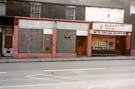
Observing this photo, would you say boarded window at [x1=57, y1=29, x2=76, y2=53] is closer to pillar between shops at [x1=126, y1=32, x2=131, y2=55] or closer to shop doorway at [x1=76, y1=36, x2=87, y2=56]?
shop doorway at [x1=76, y1=36, x2=87, y2=56]

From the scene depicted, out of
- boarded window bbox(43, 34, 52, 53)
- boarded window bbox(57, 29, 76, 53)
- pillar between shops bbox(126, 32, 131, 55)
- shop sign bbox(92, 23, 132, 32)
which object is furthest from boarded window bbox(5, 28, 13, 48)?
pillar between shops bbox(126, 32, 131, 55)

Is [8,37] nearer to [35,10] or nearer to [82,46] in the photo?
[35,10]

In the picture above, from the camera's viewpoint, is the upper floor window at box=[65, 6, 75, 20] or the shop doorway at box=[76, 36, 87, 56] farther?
the shop doorway at box=[76, 36, 87, 56]

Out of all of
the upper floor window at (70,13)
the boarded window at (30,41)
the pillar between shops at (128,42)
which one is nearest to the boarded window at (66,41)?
the upper floor window at (70,13)

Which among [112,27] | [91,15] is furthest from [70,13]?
[112,27]

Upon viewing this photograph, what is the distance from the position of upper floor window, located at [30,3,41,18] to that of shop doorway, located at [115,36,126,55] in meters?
11.2

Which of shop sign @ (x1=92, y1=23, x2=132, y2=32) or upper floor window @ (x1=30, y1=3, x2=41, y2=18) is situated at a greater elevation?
upper floor window @ (x1=30, y1=3, x2=41, y2=18)

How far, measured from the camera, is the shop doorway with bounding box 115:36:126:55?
1909 inches

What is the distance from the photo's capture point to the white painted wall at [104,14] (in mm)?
45694

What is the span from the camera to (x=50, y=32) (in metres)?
42.1

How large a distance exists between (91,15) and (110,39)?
398cm

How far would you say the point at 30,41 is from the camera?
40.6m

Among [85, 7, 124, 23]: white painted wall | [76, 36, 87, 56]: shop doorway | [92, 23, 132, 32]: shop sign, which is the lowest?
[76, 36, 87, 56]: shop doorway

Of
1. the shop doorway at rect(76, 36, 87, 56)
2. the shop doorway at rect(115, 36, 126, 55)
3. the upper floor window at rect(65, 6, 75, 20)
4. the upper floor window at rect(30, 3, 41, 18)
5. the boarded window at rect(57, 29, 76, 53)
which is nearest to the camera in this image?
the upper floor window at rect(30, 3, 41, 18)
